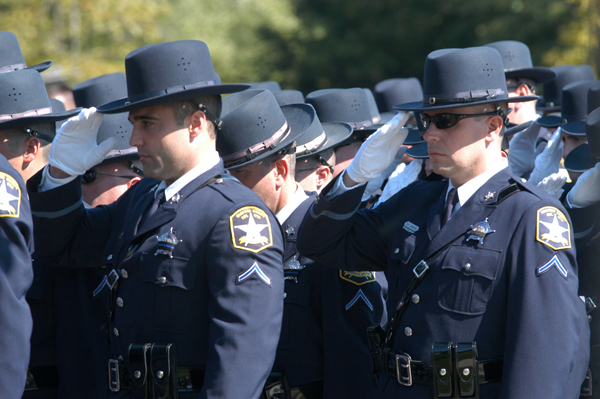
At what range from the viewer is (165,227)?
3.04m

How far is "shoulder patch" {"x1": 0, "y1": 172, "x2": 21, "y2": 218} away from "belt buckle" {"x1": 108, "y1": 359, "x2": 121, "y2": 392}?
0.74 metres

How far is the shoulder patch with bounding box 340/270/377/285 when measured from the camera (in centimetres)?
378

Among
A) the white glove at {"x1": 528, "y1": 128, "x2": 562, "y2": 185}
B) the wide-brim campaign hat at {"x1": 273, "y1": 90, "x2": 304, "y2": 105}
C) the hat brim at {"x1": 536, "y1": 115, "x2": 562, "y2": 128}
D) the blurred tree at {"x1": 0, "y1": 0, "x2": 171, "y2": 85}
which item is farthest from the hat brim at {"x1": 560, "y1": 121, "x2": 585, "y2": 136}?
the blurred tree at {"x1": 0, "y1": 0, "x2": 171, "y2": 85}

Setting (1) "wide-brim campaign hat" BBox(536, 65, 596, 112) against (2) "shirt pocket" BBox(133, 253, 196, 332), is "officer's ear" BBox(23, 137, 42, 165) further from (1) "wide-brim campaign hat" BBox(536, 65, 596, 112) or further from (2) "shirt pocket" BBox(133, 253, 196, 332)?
(1) "wide-brim campaign hat" BBox(536, 65, 596, 112)

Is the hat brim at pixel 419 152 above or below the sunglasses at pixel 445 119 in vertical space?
below

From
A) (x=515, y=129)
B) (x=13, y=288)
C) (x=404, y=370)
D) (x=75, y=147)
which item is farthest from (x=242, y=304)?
(x=515, y=129)

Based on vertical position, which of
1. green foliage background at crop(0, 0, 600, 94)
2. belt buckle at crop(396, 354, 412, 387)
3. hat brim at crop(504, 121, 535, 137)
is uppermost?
hat brim at crop(504, 121, 535, 137)

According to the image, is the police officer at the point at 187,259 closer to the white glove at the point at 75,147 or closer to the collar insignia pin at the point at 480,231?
the white glove at the point at 75,147

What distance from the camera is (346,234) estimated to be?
3.43 m

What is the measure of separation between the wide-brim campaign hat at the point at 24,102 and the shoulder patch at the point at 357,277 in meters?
1.64

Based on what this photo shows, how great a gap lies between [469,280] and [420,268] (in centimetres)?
23

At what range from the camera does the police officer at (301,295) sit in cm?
371

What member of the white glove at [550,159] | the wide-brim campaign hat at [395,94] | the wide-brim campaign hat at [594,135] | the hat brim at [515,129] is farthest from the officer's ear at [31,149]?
the wide-brim campaign hat at [395,94]

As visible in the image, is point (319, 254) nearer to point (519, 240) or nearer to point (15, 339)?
point (519, 240)
